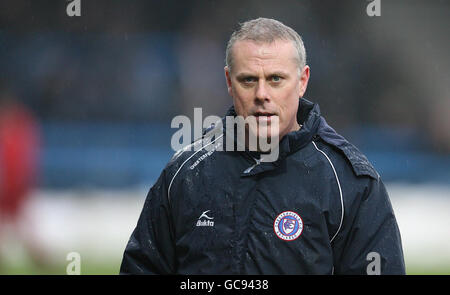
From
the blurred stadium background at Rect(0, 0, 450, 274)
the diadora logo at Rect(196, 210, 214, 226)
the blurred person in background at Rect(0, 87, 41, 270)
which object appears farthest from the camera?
the blurred stadium background at Rect(0, 0, 450, 274)

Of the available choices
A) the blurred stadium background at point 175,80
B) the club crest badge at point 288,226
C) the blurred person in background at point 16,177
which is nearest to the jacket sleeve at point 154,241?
the club crest badge at point 288,226

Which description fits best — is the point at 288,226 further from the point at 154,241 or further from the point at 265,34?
the point at 265,34

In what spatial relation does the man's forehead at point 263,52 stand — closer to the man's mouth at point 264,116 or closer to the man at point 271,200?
the man at point 271,200

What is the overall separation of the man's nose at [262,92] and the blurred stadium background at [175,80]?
6.80 m

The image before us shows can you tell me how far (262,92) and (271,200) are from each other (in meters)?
0.44

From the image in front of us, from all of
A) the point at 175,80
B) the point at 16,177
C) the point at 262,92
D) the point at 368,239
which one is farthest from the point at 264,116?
the point at 175,80

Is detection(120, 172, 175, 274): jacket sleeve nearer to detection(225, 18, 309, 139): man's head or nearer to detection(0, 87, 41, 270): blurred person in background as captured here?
detection(225, 18, 309, 139): man's head

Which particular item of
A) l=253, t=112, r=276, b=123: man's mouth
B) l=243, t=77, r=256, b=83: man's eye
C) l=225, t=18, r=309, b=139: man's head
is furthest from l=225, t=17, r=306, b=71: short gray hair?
l=253, t=112, r=276, b=123: man's mouth

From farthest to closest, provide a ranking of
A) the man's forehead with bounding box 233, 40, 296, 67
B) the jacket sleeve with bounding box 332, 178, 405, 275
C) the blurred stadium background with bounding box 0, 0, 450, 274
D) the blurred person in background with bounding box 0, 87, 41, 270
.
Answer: the blurred stadium background with bounding box 0, 0, 450, 274, the blurred person in background with bounding box 0, 87, 41, 270, the man's forehead with bounding box 233, 40, 296, 67, the jacket sleeve with bounding box 332, 178, 405, 275

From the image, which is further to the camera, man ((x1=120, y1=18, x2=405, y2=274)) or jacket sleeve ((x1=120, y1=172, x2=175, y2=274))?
jacket sleeve ((x1=120, y1=172, x2=175, y2=274))

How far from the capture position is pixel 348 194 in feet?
9.39

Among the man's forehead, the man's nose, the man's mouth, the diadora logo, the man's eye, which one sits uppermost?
the man's forehead

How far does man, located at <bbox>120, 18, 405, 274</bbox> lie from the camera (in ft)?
9.28

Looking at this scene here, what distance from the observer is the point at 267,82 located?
120 inches
